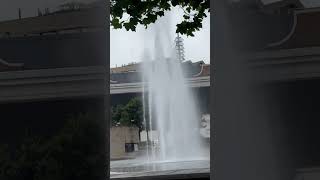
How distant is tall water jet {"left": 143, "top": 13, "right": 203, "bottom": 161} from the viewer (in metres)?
8.49

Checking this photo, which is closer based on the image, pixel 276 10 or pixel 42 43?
pixel 42 43

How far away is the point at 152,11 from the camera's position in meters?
4.91

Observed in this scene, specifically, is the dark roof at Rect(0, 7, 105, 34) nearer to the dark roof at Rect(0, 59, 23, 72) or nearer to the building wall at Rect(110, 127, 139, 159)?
the dark roof at Rect(0, 59, 23, 72)

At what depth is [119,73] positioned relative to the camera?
901 cm

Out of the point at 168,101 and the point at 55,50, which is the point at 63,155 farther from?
the point at 168,101

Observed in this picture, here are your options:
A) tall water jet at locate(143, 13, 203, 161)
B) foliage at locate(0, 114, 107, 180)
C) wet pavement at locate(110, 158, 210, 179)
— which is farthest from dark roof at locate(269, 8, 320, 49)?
tall water jet at locate(143, 13, 203, 161)

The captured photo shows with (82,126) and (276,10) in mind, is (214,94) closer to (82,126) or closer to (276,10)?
(276,10)

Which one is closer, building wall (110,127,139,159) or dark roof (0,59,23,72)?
dark roof (0,59,23,72)

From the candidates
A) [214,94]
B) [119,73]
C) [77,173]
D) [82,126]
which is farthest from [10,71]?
[119,73]

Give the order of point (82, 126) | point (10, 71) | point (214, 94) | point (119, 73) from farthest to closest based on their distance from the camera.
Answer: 1. point (119, 73)
2. point (214, 94)
3. point (82, 126)
4. point (10, 71)

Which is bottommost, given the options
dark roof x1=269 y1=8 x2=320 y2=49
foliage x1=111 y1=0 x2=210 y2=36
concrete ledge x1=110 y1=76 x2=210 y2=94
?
concrete ledge x1=110 y1=76 x2=210 y2=94

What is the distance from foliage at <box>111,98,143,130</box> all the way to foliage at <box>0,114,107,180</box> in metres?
4.70

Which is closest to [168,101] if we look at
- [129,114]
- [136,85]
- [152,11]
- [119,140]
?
[136,85]

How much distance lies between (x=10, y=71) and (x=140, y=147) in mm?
6093
